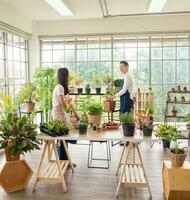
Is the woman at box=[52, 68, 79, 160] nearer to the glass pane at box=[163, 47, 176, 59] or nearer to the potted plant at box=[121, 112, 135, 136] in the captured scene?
the potted plant at box=[121, 112, 135, 136]

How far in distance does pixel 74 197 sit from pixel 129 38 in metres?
4.46

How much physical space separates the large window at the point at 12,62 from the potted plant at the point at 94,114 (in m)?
2.44

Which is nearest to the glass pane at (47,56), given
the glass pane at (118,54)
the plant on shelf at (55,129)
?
the glass pane at (118,54)

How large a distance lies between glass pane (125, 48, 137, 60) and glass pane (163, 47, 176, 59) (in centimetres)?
72

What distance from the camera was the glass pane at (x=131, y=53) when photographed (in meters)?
6.66

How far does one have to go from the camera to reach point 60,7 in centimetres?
533

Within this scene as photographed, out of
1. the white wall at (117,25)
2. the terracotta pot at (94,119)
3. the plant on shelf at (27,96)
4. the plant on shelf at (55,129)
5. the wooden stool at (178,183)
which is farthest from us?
the white wall at (117,25)

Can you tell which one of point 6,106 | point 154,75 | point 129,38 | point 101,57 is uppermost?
point 129,38

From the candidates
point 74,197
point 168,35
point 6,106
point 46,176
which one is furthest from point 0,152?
point 168,35

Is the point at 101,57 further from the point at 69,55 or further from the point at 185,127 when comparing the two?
the point at 185,127

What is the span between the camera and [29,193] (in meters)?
3.25

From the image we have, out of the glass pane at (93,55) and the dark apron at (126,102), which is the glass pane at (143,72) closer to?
the glass pane at (93,55)

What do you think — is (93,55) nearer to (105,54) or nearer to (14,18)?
(105,54)

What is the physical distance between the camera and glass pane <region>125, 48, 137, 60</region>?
21.9 ft
